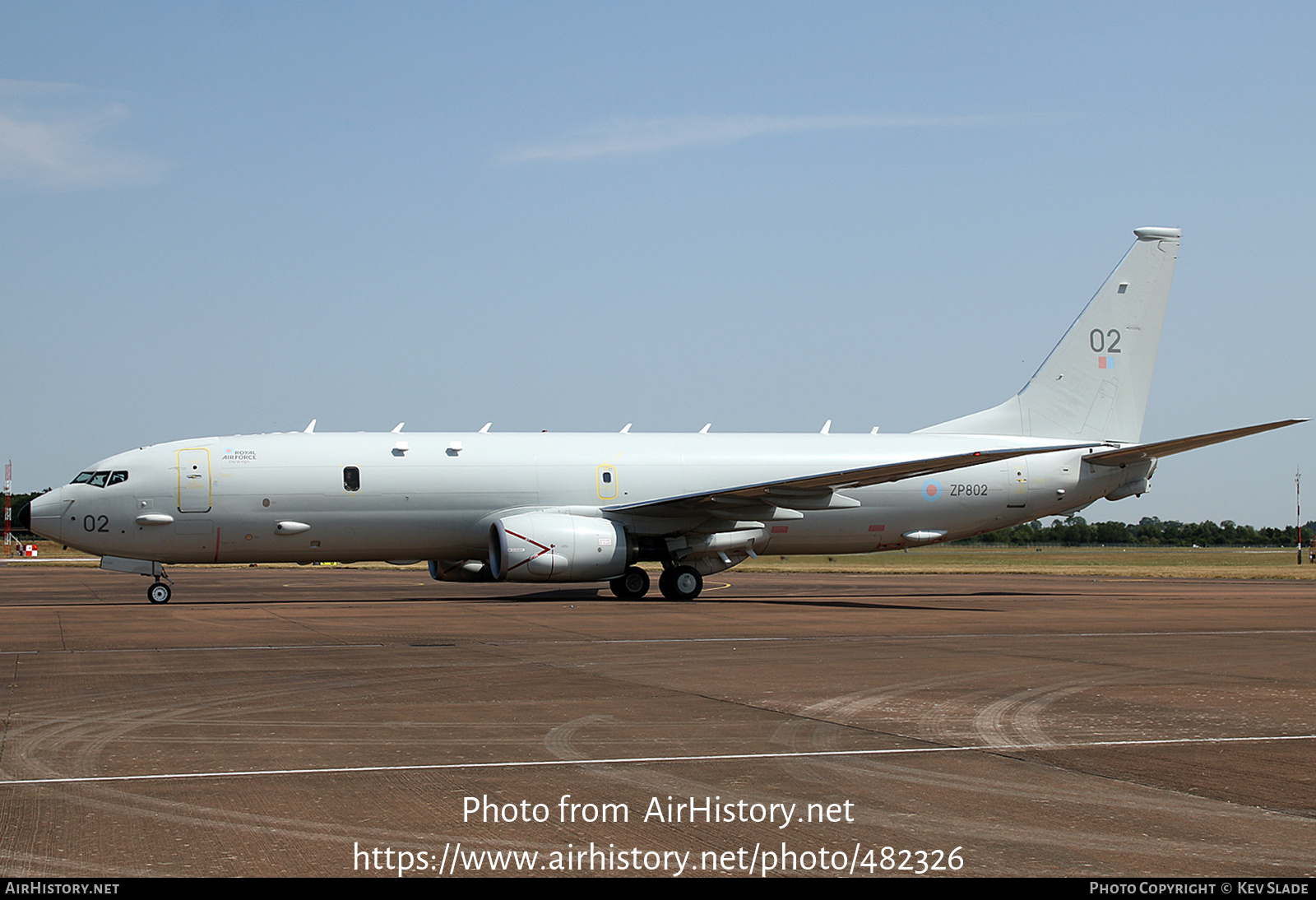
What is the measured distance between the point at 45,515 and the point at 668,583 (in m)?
12.7

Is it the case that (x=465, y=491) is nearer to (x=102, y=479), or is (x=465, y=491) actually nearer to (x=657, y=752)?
(x=102, y=479)

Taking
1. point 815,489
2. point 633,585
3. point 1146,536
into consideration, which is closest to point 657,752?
point 815,489

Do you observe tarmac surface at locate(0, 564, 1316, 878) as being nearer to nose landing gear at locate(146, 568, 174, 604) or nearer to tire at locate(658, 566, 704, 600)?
nose landing gear at locate(146, 568, 174, 604)

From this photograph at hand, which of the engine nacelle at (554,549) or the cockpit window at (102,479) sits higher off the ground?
the cockpit window at (102,479)

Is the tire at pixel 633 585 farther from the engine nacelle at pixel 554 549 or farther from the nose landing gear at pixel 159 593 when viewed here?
the nose landing gear at pixel 159 593

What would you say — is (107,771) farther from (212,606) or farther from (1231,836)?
(212,606)

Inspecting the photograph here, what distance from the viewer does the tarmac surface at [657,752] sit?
5.42 metres

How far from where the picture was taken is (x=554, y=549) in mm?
24734

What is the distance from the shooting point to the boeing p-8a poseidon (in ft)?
81.8

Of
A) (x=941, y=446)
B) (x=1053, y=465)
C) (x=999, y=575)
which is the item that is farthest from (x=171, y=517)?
(x=999, y=575)

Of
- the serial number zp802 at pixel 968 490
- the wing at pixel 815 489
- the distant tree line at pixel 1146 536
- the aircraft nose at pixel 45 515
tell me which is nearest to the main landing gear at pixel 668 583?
the wing at pixel 815 489

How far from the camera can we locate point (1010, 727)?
891cm

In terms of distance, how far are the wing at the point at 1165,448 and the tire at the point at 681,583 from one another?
10502 mm

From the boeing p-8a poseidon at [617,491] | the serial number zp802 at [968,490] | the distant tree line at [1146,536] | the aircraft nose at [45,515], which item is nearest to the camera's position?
the aircraft nose at [45,515]
